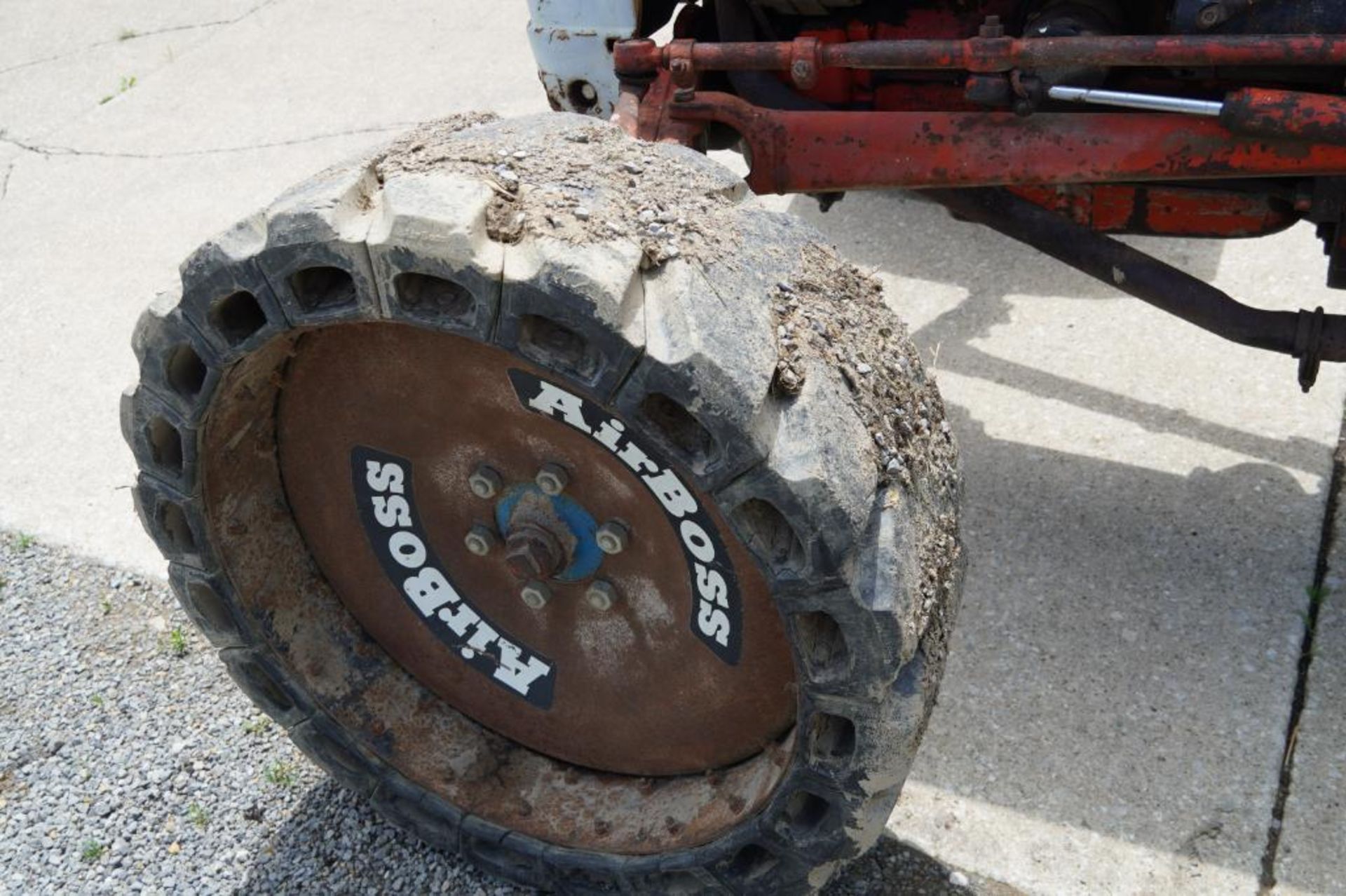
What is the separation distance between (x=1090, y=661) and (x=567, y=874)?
125cm

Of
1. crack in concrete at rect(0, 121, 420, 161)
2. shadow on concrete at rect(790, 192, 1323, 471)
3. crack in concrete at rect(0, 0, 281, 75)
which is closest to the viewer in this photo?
shadow on concrete at rect(790, 192, 1323, 471)

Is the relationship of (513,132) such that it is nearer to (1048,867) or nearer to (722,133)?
(722,133)

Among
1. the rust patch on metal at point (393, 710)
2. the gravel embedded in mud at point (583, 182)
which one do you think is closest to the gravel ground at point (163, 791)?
the rust patch on metal at point (393, 710)

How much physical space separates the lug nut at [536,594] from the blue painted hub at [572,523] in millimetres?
31

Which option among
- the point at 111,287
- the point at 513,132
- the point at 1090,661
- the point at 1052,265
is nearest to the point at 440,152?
the point at 513,132

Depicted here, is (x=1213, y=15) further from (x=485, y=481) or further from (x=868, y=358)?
(x=485, y=481)

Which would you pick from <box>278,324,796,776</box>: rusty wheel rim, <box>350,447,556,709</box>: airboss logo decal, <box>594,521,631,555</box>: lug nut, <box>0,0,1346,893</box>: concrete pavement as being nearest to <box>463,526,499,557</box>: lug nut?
<box>278,324,796,776</box>: rusty wheel rim

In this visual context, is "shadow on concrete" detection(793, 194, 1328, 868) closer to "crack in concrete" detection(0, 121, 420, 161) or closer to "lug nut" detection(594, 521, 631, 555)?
"lug nut" detection(594, 521, 631, 555)

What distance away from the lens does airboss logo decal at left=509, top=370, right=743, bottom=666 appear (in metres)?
2.00

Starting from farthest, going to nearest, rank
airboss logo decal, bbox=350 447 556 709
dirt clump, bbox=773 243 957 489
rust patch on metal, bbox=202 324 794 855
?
airboss logo decal, bbox=350 447 556 709
rust patch on metal, bbox=202 324 794 855
dirt clump, bbox=773 243 957 489

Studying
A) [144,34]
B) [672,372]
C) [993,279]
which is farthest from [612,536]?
[144,34]

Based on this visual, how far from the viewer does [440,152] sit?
2061 millimetres

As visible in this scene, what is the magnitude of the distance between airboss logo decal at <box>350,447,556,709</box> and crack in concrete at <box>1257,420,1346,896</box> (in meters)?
1.39

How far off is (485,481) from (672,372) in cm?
59
